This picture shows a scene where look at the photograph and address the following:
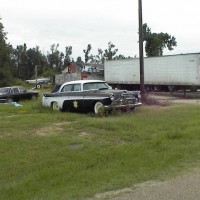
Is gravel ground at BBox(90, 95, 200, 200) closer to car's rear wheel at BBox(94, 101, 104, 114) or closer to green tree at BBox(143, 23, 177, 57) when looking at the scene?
car's rear wheel at BBox(94, 101, 104, 114)

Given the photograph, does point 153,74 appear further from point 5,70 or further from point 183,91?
point 5,70

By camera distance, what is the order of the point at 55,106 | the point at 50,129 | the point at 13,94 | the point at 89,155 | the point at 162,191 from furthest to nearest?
the point at 13,94, the point at 55,106, the point at 50,129, the point at 89,155, the point at 162,191

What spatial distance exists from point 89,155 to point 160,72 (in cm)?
2754

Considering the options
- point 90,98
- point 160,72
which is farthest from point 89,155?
point 160,72

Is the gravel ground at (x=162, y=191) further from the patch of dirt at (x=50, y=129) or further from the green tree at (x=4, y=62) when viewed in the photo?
the green tree at (x=4, y=62)

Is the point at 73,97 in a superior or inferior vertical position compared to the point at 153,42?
inferior

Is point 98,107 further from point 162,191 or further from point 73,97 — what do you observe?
point 162,191

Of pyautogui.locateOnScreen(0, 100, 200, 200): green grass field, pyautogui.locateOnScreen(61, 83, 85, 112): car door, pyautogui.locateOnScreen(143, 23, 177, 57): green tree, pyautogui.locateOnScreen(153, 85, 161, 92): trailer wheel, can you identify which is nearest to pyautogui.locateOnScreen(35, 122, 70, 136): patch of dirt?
pyautogui.locateOnScreen(0, 100, 200, 200): green grass field

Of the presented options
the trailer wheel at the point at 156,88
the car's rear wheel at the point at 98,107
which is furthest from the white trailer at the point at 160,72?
the car's rear wheel at the point at 98,107

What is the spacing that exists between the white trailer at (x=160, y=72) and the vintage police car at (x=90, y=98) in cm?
1405

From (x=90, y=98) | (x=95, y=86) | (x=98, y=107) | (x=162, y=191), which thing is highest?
(x=95, y=86)

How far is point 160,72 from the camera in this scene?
1400 inches

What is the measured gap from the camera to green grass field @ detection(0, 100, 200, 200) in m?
6.60

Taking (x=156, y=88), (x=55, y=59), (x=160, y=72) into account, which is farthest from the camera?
(x=55, y=59)
